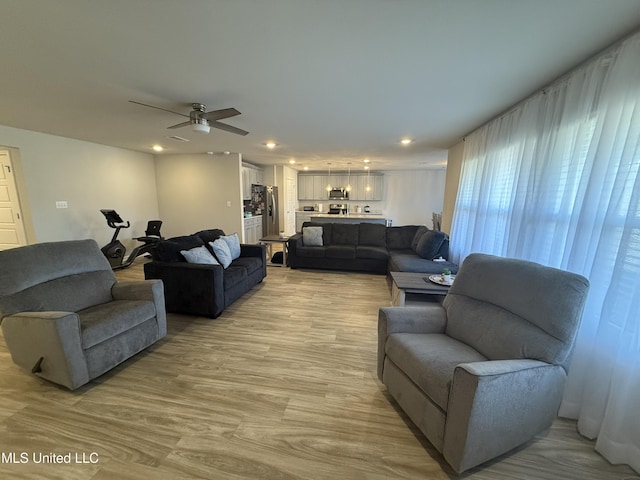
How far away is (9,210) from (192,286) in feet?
12.5

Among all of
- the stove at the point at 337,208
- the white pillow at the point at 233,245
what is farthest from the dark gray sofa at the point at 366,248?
the stove at the point at 337,208

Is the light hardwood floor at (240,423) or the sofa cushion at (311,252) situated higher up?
the sofa cushion at (311,252)

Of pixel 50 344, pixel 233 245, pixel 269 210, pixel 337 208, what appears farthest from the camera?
pixel 337 208

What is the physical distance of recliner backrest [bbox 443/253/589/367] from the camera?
1410mm

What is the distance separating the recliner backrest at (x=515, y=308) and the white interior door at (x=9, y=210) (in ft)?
20.7

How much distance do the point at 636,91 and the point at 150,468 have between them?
3491 millimetres

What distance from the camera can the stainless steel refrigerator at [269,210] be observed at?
7934mm

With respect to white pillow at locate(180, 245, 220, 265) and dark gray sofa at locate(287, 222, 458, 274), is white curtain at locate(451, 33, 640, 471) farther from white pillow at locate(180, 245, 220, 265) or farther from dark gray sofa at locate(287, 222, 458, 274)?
white pillow at locate(180, 245, 220, 265)

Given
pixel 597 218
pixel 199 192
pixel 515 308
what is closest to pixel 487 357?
pixel 515 308

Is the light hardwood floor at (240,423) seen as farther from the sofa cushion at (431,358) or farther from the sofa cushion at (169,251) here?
the sofa cushion at (169,251)

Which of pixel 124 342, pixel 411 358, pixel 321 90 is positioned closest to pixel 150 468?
pixel 124 342

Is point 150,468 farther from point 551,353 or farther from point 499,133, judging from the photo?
point 499,133

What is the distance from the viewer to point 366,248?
504cm

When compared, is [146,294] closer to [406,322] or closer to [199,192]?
[406,322]
